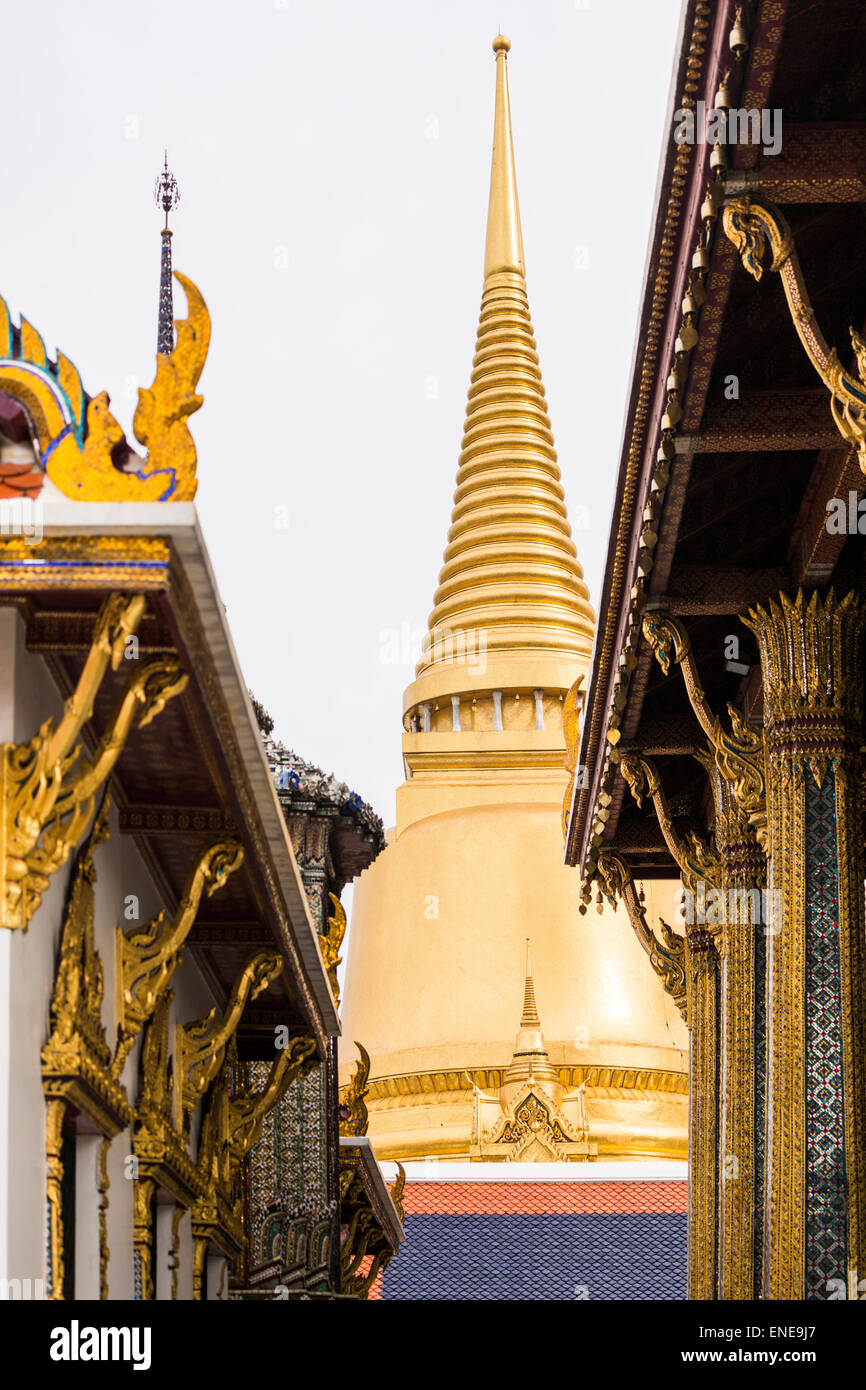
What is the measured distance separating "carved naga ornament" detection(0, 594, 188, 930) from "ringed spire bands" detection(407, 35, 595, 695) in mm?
32096

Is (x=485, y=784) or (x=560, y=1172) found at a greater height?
(x=485, y=784)

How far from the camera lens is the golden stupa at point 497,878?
35.3 meters

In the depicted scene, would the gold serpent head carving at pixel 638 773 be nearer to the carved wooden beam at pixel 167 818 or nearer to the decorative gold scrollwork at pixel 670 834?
the decorative gold scrollwork at pixel 670 834

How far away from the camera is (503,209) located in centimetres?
4416

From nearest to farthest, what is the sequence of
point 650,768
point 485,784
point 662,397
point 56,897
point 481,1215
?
point 56,897 < point 662,397 < point 650,768 < point 481,1215 < point 485,784

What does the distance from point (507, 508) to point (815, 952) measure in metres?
30.8

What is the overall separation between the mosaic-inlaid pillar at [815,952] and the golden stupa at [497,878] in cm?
2087

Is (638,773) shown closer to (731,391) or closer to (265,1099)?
(265,1099)

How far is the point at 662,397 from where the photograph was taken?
10477 mm

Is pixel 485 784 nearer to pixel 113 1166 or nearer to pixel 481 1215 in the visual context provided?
pixel 481 1215

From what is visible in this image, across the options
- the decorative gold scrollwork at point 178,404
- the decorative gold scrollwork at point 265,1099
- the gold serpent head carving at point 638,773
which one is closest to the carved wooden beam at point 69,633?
the decorative gold scrollwork at point 178,404

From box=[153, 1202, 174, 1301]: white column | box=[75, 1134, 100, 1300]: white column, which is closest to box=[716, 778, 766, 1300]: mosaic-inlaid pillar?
box=[153, 1202, 174, 1301]: white column
